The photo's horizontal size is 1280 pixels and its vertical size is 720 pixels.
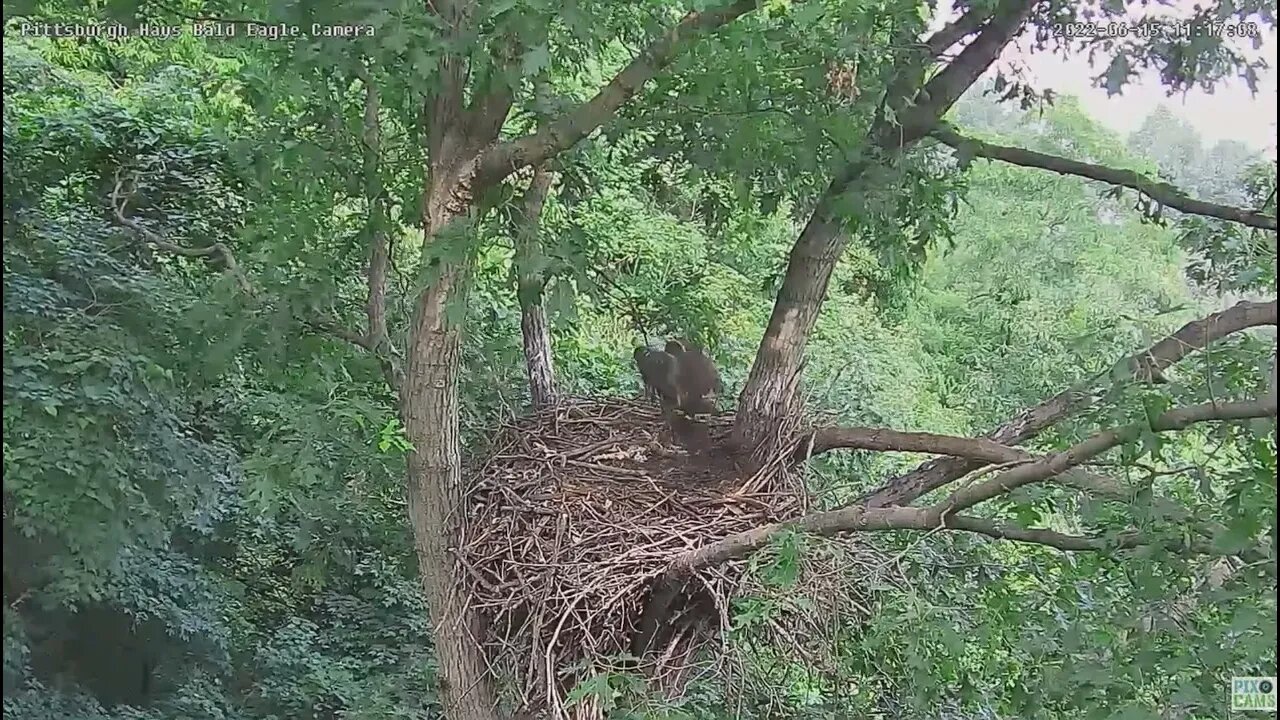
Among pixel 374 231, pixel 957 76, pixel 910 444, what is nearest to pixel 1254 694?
pixel 910 444

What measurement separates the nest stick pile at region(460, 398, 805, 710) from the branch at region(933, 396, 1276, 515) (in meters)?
0.43

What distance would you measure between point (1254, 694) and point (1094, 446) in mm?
292

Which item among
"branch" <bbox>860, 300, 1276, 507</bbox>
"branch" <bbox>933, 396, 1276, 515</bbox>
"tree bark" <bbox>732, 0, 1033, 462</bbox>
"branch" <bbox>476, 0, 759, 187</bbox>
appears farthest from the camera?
"tree bark" <bbox>732, 0, 1033, 462</bbox>

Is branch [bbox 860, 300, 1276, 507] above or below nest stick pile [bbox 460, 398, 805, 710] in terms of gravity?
above

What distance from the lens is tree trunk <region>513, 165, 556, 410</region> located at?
1.66 metres

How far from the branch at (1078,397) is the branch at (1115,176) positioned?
0.44 ft

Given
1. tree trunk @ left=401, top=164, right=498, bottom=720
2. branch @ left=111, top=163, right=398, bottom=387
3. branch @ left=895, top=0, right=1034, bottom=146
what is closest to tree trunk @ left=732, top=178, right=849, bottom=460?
branch @ left=895, top=0, right=1034, bottom=146

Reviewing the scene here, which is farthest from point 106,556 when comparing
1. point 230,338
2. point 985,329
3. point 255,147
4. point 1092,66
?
point 985,329

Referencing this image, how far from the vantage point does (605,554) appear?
188 cm

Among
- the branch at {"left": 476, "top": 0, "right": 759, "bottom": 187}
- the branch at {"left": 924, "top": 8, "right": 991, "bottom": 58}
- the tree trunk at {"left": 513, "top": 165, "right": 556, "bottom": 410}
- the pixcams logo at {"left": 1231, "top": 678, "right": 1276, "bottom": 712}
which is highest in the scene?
the branch at {"left": 924, "top": 8, "right": 991, "bottom": 58}

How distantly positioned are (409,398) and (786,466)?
62 centimetres

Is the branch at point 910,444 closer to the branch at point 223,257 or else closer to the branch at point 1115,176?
the branch at point 1115,176

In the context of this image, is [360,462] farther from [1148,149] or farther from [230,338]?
[1148,149]

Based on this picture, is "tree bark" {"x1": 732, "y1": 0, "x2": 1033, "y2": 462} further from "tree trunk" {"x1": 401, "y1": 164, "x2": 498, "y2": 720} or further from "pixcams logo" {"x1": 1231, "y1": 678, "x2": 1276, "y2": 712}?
"pixcams logo" {"x1": 1231, "y1": 678, "x2": 1276, "y2": 712}
